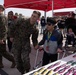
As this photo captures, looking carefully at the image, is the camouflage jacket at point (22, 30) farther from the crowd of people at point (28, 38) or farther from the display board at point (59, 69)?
the display board at point (59, 69)

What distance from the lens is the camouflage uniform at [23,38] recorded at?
14.4ft

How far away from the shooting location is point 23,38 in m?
4.42

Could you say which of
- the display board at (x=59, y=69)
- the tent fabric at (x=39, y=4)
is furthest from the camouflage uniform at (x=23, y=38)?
the tent fabric at (x=39, y=4)

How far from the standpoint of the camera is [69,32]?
7.48 metres

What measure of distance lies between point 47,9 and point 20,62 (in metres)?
9.33

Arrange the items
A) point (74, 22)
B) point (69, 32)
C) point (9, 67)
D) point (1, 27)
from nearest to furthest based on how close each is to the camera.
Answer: point (1, 27) < point (9, 67) < point (69, 32) < point (74, 22)

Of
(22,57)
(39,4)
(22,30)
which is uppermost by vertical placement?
(39,4)

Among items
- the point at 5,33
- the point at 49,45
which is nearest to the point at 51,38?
the point at 49,45

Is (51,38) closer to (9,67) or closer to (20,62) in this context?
(20,62)

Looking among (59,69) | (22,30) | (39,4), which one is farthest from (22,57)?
(39,4)

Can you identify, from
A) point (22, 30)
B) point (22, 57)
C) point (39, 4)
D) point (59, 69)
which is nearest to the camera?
point (59, 69)

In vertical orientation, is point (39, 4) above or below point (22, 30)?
above

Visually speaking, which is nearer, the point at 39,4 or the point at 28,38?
the point at 28,38

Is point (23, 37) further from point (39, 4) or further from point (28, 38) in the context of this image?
point (39, 4)
